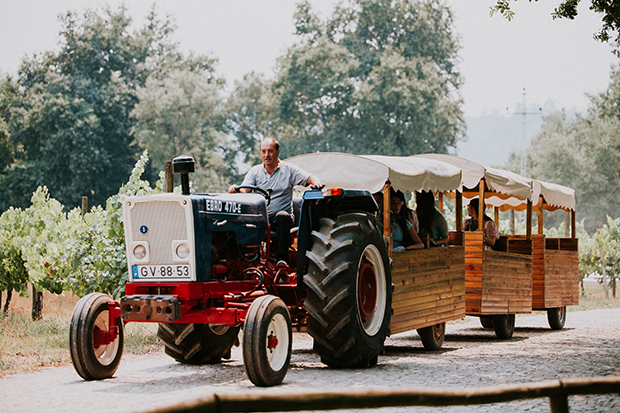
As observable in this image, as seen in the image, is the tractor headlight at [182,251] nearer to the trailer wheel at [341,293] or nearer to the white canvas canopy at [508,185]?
the trailer wheel at [341,293]

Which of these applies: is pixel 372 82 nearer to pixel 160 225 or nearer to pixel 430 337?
pixel 430 337

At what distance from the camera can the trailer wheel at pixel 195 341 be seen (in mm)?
8625

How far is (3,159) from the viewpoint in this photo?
175 ft

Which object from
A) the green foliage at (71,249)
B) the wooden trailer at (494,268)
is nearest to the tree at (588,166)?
the wooden trailer at (494,268)

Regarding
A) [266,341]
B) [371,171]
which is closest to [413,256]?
[371,171]

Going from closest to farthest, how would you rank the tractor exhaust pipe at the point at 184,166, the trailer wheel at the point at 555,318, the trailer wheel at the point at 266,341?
the trailer wheel at the point at 266,341, the tractor exhaust pipe at the point at 184,166, the trailer wheel at the point at 555,318

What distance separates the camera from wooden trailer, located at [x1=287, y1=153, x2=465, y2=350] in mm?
9828

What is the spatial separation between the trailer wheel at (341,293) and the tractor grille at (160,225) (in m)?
1.41

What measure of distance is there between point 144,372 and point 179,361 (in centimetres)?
78

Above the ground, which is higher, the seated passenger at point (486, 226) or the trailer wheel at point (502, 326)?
the seated passenger at point (486, 226)

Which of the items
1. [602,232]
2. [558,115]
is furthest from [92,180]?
[558,115]

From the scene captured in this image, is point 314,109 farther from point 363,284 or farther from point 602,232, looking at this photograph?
point 363,284

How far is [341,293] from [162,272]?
1.79 m

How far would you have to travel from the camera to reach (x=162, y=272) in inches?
288
